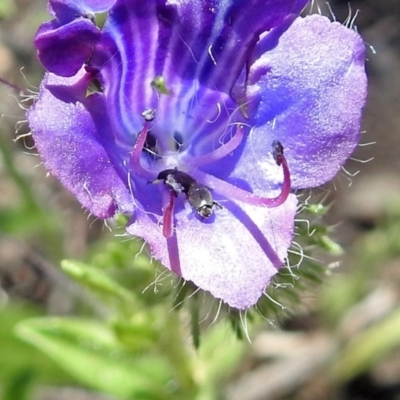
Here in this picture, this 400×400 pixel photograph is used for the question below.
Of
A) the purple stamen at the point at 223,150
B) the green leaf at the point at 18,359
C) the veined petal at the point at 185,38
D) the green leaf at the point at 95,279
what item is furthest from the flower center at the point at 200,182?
→ the green leaf at the point at 18,359

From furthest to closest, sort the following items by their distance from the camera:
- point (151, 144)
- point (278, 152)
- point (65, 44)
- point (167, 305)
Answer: point (167, 305)
point (151, 144)
point (278, 152)
point (65, 44)

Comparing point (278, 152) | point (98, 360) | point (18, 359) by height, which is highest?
point (278, 152)

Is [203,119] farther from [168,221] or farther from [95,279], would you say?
[95,279]

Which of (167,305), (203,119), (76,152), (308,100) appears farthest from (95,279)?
(308,100)

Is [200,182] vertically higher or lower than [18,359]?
higher

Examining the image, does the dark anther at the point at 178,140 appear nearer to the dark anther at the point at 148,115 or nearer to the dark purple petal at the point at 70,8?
the dark anther at the point at 148,115

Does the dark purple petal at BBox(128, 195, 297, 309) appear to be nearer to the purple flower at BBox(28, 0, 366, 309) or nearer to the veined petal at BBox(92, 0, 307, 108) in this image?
the purple flower at BBox(28, 0, 366, 309)

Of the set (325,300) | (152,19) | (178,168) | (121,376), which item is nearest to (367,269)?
(325,300)
